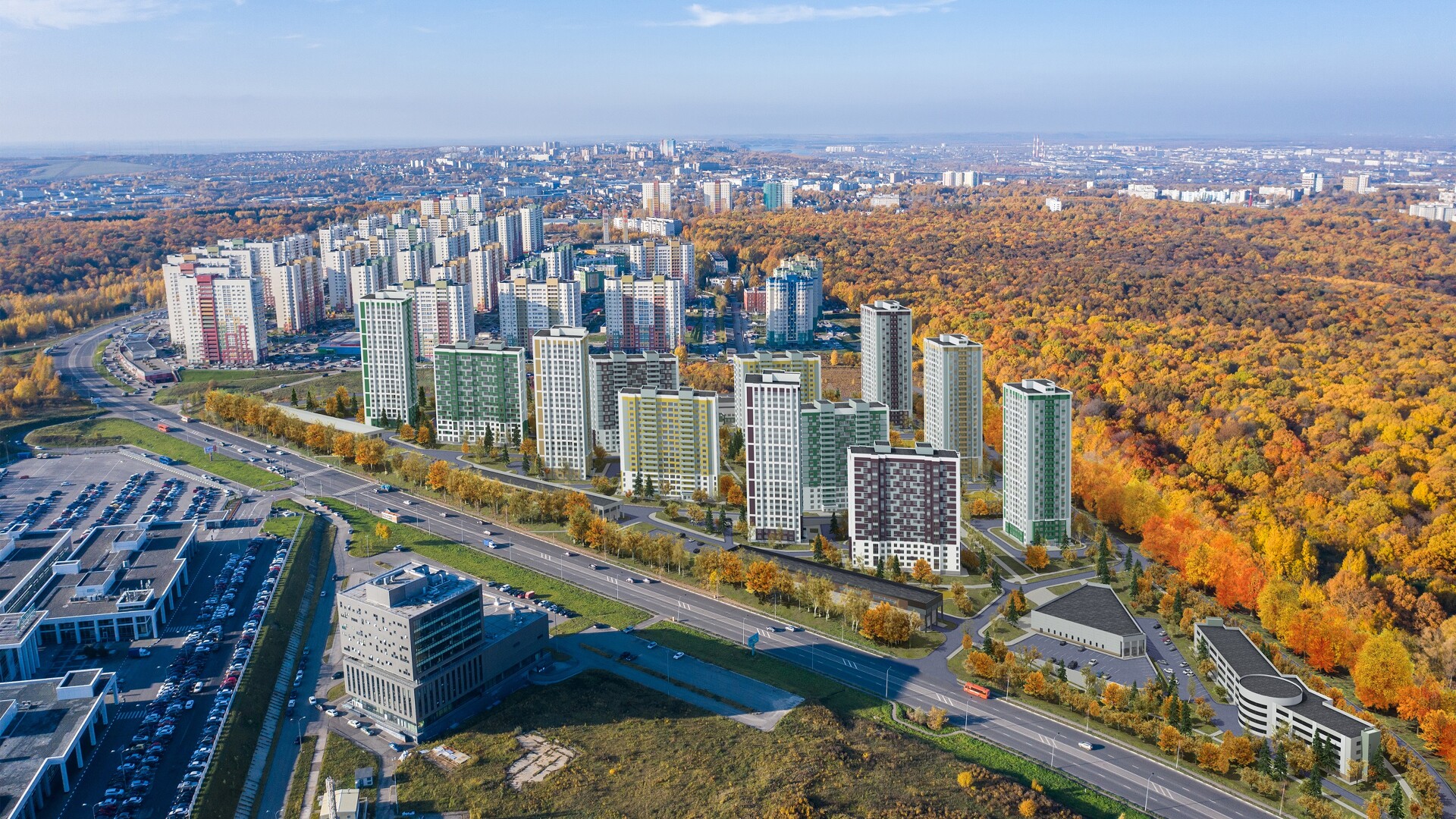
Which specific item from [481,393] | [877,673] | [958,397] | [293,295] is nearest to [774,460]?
[958,397]

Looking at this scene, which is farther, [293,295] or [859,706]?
[293,295]

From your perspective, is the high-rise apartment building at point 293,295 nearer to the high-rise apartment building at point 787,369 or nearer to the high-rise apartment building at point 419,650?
the high-rise apartment building at point 787,369

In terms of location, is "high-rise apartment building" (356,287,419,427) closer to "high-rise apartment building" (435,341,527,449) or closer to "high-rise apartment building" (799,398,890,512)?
"high-rise apartment building" (435,341,527,449)

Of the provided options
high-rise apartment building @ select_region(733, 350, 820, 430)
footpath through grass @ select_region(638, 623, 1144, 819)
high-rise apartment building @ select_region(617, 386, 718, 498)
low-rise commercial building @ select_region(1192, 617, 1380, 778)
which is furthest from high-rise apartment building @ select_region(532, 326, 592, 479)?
low-rise commercial building @ select_region(1192, 617, 1380, 778)

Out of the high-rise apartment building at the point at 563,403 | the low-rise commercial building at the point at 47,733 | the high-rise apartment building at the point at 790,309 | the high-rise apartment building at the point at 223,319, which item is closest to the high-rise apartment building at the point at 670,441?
the high-rise apartment building at the point at 563,403

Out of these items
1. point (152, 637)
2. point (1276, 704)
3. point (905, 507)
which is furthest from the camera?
point (905, 507)

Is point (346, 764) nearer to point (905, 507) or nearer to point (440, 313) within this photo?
point (905, 507)

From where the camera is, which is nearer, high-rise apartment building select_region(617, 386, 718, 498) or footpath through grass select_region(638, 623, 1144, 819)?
footpath through grass select_region(638, 623, 1144, 819)
